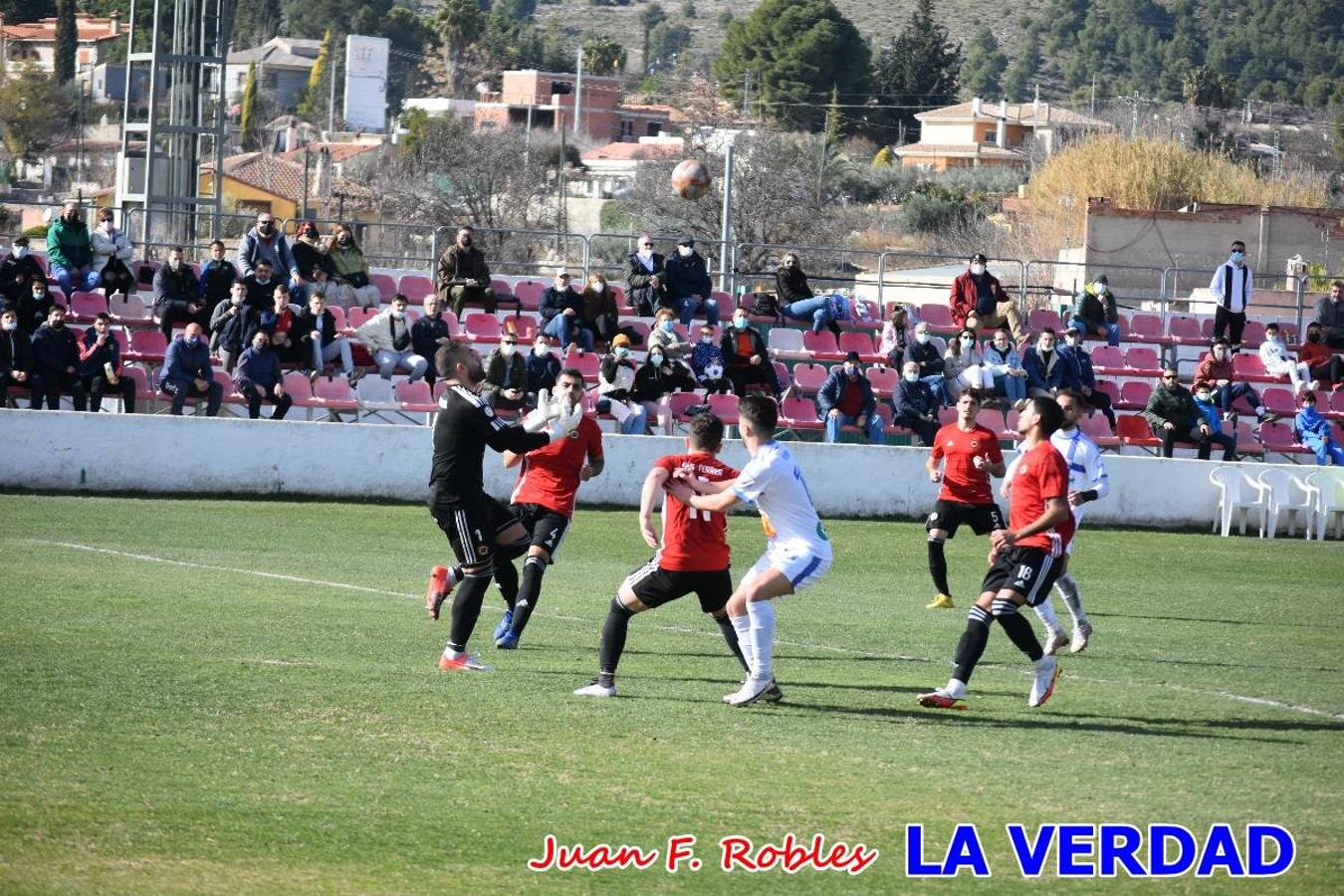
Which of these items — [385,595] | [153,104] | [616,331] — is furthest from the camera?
[153,104]

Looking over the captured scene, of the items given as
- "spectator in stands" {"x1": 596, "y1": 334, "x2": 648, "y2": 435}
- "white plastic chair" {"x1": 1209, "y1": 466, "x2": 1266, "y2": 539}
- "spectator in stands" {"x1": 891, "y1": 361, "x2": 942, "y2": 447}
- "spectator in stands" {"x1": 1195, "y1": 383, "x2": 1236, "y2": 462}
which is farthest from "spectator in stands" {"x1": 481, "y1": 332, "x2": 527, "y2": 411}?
"spectator in stands" {"x1": 1195, "y1": 383, "x2": 1236, "y2": 462}

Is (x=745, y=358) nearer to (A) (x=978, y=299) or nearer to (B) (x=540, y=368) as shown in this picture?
(B) (x=540, y=368)

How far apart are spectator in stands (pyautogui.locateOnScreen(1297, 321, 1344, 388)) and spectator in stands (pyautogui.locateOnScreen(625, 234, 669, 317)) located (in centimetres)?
1057

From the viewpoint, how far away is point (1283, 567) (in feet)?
66.3

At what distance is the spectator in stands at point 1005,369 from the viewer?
87.2ft

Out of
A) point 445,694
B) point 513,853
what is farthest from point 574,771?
point 445,694

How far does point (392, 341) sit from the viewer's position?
25.2 meters

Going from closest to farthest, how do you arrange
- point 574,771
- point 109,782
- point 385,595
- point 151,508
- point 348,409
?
point 109,782 → point 574,771 → point 385,595 → point 151,508 → point 348,409

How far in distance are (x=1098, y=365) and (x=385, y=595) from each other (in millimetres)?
17829

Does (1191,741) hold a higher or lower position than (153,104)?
lower

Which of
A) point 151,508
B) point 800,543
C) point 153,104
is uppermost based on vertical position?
point 153,104

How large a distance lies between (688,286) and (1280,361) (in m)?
9.91

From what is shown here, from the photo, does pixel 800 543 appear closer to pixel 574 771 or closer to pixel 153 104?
pixel 574 771

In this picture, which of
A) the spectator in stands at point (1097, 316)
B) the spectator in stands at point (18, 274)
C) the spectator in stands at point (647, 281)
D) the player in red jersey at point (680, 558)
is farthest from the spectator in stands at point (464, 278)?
the player in red jersey at point (680, 558)
